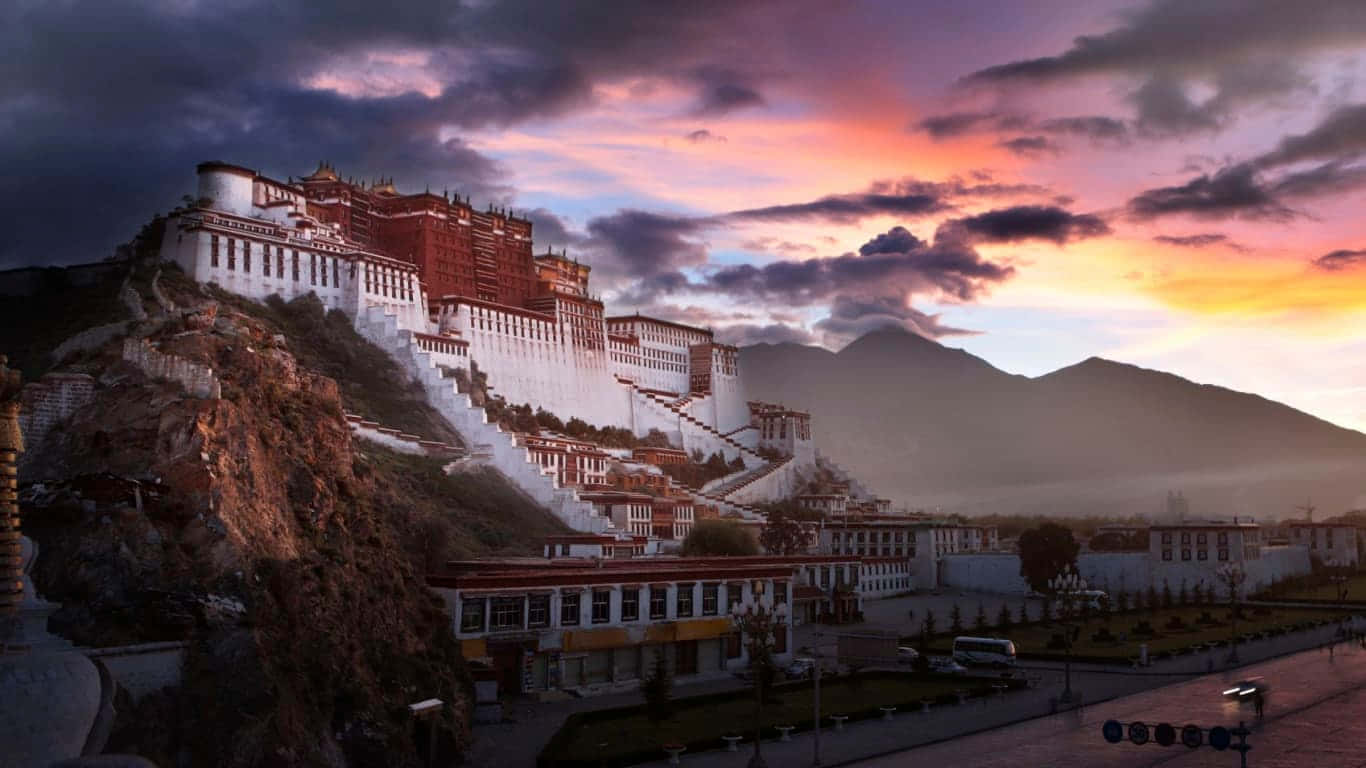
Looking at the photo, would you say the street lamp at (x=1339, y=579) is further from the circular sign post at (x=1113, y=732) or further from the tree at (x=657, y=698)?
the circular sign post at (x=1113, y=732)

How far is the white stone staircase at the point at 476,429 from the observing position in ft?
248

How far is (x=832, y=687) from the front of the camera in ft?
147

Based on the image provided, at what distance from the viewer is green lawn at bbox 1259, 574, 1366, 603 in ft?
271

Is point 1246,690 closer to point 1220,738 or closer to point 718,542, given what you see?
point 1220,738

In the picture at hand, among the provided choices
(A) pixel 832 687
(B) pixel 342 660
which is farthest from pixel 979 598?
(B) pixel 342 660

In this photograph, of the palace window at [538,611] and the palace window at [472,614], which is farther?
the palace window at [538,611]


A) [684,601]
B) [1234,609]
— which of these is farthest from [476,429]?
[1234,609]

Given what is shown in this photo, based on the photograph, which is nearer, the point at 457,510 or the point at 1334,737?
the point at 1334,737

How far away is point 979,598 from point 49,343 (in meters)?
54.6

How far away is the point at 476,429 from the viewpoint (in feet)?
264

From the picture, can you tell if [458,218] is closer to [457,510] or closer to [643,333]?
[643,333]

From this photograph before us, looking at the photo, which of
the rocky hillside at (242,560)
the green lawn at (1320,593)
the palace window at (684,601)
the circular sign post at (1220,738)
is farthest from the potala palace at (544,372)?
the circular sign post at (1220,738)

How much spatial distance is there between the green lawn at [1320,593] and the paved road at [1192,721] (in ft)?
125

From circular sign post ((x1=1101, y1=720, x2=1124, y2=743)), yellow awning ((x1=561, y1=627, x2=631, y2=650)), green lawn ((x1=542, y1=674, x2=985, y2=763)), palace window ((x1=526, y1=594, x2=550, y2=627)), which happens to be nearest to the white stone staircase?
yellow awning ((x1=561, y1=627, x2=631, y2=650))
